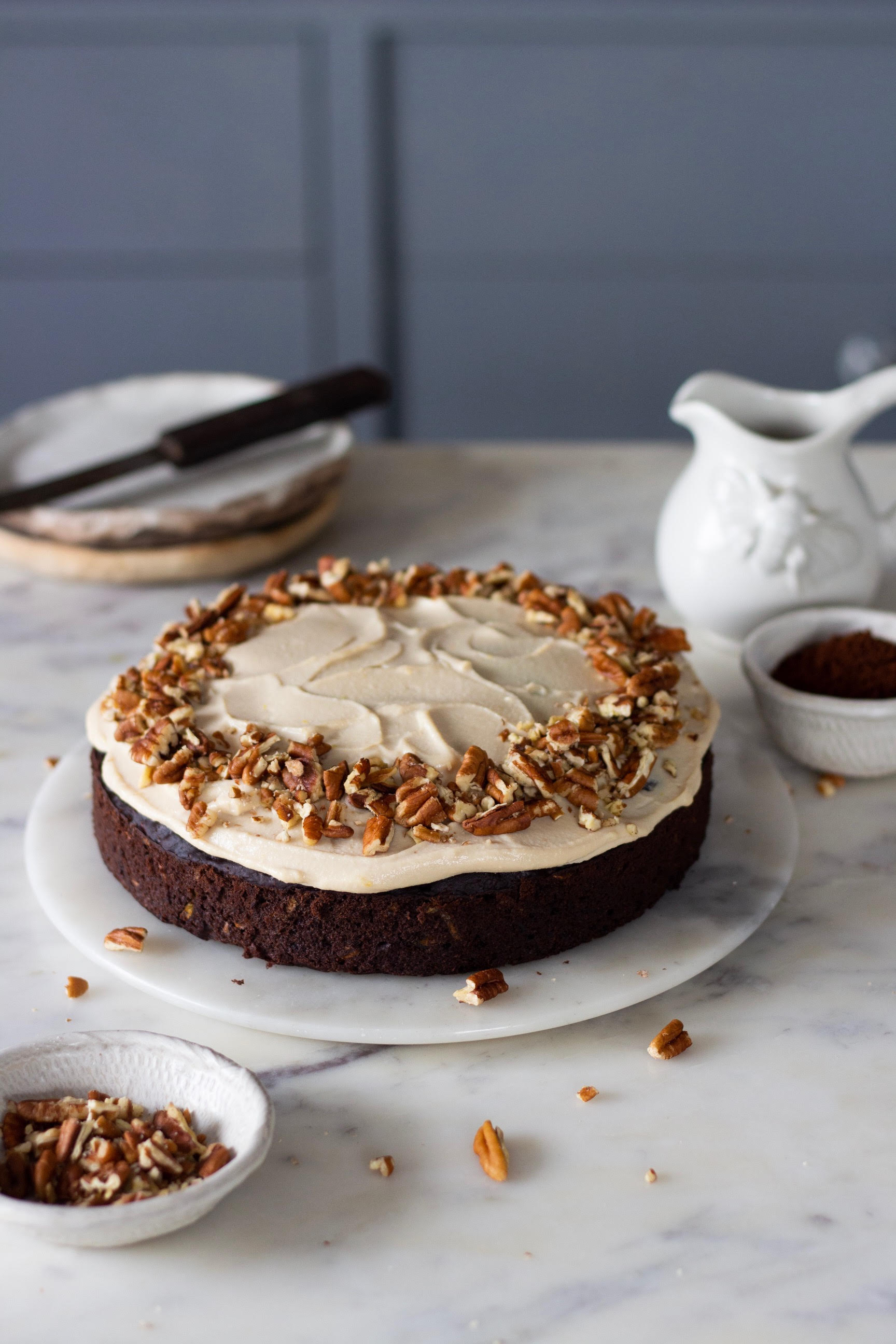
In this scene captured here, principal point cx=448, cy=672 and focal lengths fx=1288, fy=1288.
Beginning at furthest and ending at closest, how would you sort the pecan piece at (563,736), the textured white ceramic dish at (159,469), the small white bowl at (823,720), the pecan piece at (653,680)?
1. the textured white ceramic dish at (159,469)
2. the small white bowl at (823,720)
3. the pecan piece at (653,680)
4. the pecan piece at (563,736)

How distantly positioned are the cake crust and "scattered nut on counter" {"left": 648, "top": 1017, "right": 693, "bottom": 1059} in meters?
0.11

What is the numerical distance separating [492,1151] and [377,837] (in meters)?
0.24

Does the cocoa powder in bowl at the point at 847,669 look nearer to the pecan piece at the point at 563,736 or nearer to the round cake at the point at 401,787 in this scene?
the round cake at the point at 401,787

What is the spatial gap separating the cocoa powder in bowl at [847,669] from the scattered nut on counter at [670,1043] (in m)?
0.47

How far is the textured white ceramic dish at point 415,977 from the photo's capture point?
3.26ft

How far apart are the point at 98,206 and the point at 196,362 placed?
0.47m

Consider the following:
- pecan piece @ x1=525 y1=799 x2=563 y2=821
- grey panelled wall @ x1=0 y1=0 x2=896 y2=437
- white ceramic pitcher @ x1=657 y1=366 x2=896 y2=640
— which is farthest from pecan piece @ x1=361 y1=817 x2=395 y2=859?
grey panelled wall @ x1=0 y1=0 x2=896 y2=437

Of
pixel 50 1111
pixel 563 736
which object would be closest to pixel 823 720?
pixel 563 736

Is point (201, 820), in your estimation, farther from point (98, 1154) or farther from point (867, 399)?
point (867, 399)

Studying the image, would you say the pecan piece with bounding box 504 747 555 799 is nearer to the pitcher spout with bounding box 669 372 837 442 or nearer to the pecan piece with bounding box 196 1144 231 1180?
the pecan piece with bounding box 196 1144 231 1180

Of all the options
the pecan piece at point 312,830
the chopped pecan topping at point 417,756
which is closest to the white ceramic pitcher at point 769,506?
the chopped pecan topping at point 417,756

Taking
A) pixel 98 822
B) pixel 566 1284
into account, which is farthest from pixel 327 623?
pixel 566 1284

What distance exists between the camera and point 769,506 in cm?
152

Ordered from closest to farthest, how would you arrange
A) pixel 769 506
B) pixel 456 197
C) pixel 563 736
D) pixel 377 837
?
pixel 377 837, pixel 563 736, pixel 769 506, pixel 456 197
